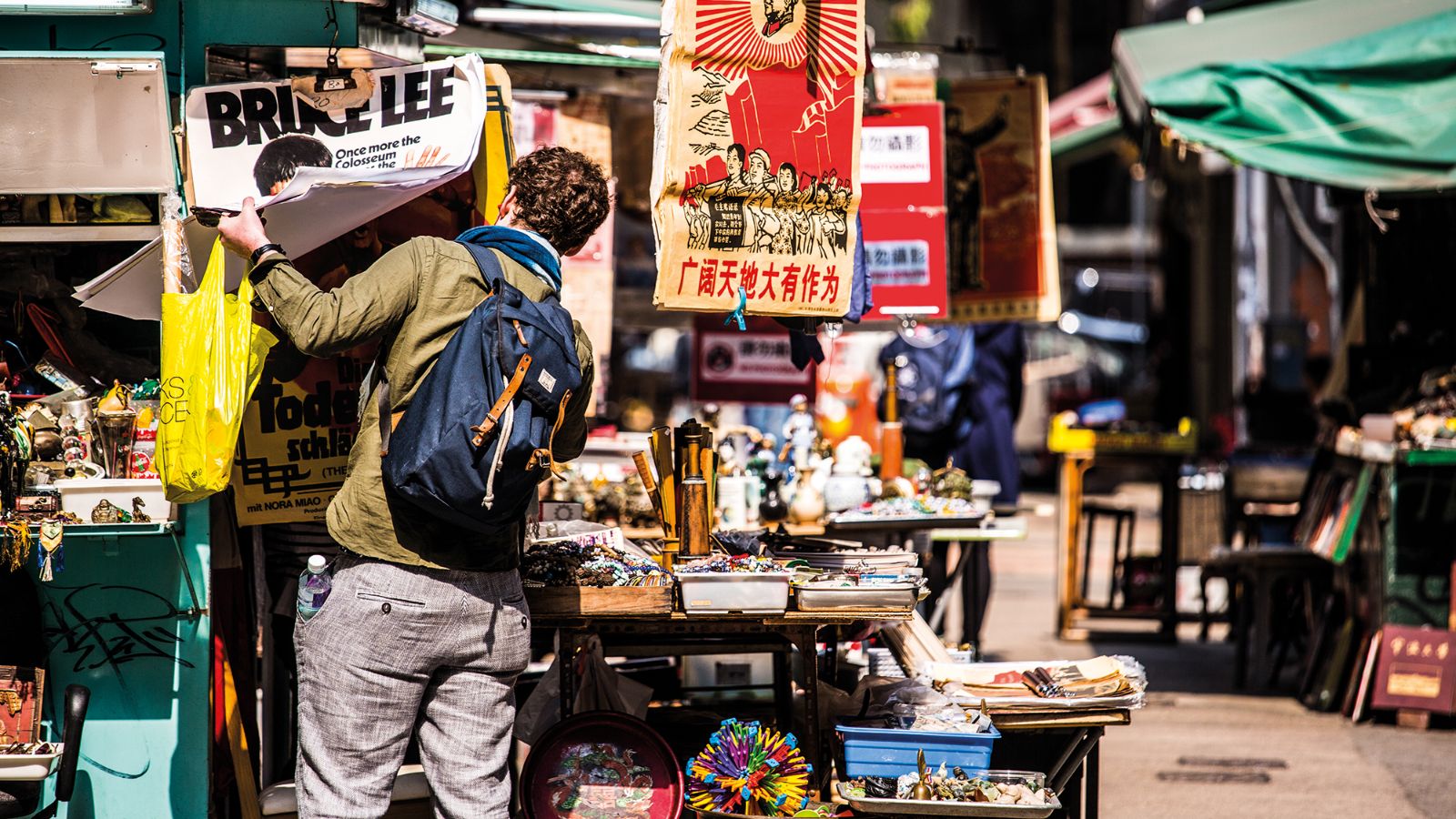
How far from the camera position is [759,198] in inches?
189

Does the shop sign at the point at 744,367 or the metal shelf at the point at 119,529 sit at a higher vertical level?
the shop sign at the point at 744,367

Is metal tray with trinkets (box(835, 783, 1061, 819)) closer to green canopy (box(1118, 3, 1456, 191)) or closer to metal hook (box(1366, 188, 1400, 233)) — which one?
green canopy (box(1118, 3, 1456, 191))

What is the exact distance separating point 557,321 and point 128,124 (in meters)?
1.62

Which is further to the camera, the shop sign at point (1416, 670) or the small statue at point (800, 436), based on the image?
the shop sign at point (1416, 670)

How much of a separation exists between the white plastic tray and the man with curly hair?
93 centimetres

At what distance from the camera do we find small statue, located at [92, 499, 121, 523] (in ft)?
14.5

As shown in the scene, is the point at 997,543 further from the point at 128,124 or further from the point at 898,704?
the point at 128,124

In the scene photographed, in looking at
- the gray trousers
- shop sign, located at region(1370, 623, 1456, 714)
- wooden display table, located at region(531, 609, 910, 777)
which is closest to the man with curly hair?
the gray trousers

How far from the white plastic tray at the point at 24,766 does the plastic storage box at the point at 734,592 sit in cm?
190

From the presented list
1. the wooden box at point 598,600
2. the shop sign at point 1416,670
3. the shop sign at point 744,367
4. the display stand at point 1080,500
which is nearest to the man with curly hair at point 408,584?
the wooden box at point 598,600

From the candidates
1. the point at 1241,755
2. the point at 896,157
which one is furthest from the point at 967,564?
the point at 896,157

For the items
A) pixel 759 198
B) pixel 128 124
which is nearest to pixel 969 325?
pixel 759 198

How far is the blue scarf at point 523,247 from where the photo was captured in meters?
3.95

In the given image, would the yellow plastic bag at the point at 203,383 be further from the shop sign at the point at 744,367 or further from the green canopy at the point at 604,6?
the shop sign at the point at 744,367
